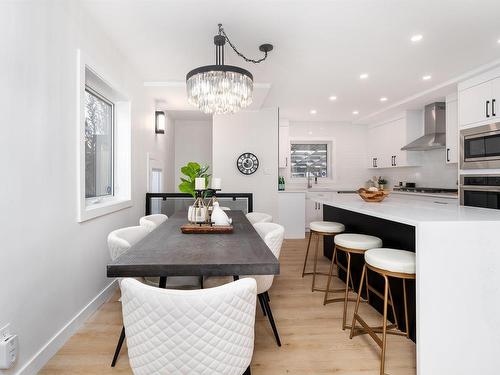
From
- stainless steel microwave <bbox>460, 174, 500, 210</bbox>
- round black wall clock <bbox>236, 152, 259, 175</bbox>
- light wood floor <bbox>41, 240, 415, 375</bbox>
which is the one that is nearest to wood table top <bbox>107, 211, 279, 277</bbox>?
light wood floor <bbox>41, 240, 415, 375</bbox>

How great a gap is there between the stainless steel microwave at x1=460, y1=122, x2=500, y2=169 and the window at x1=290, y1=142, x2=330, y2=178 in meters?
3.13

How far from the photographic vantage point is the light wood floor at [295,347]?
1670 millimetres

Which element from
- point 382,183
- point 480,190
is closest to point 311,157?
point 382,183

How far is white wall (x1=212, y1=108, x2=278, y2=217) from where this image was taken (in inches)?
201

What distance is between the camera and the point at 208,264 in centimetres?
126

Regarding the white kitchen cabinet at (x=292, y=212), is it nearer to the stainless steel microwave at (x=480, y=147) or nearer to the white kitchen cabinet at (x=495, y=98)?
the stainless steel microwave at (x=480, y=147)

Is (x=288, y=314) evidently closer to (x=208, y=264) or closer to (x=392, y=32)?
(x=208, y=264)

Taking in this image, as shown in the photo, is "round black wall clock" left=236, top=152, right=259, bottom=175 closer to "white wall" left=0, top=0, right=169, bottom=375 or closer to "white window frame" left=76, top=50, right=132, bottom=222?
"white window frame" left=76, top=50, right=132, bottom=222

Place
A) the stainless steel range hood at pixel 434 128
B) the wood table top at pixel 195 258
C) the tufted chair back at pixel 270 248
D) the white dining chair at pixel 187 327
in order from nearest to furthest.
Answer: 1. the white dining chair at pixel 187 327
2. the wood table top at pixel 195 258
3. the tufted chair back at pixel 270 248
4. the stainless steel range hood at pixel 434 128

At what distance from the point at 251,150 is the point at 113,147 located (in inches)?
100

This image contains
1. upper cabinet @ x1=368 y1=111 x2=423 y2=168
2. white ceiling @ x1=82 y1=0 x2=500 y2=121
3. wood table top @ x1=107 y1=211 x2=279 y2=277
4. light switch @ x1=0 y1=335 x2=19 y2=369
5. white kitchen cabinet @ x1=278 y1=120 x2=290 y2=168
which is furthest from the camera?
white kitchen cabinet @ x1=278 y1=120 x2=290 y2=168

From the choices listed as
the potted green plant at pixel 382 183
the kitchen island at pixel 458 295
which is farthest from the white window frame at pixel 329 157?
the kitchen island at pixel 458 295

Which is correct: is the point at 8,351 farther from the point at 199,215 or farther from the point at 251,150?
the point at 251,150

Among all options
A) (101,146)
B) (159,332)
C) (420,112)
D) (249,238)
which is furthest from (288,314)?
(420,112)
